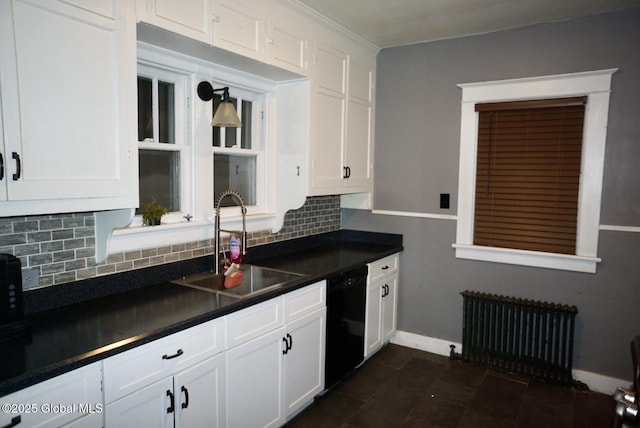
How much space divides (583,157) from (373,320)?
1.94 metres

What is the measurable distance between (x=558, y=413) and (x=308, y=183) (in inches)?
87.4

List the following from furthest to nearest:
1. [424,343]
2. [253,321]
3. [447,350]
Answer: [424,343] < [447,350] < [253,321]

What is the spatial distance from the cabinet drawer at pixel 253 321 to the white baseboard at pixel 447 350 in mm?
1780

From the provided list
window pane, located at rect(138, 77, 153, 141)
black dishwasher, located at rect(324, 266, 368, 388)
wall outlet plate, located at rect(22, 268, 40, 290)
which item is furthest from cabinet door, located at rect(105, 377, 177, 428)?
window pane, located at rect(138, 77, 153, 141)

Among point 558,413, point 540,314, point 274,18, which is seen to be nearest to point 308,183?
point 274,18

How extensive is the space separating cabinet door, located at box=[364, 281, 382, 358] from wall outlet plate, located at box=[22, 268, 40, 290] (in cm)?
210

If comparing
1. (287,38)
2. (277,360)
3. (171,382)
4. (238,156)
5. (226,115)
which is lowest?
(277,360)

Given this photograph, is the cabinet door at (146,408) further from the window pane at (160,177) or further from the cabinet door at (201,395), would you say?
the window pane at (160,177)

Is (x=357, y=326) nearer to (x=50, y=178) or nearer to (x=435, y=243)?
(x=435, y=243)

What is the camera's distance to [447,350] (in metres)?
3.54

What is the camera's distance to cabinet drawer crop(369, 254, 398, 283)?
3207 millimetres

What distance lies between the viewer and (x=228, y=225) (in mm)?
2711

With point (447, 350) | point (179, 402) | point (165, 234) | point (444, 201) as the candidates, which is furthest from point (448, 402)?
point (165, 234)

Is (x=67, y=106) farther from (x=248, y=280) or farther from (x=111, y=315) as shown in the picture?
(x=248, y=280)
